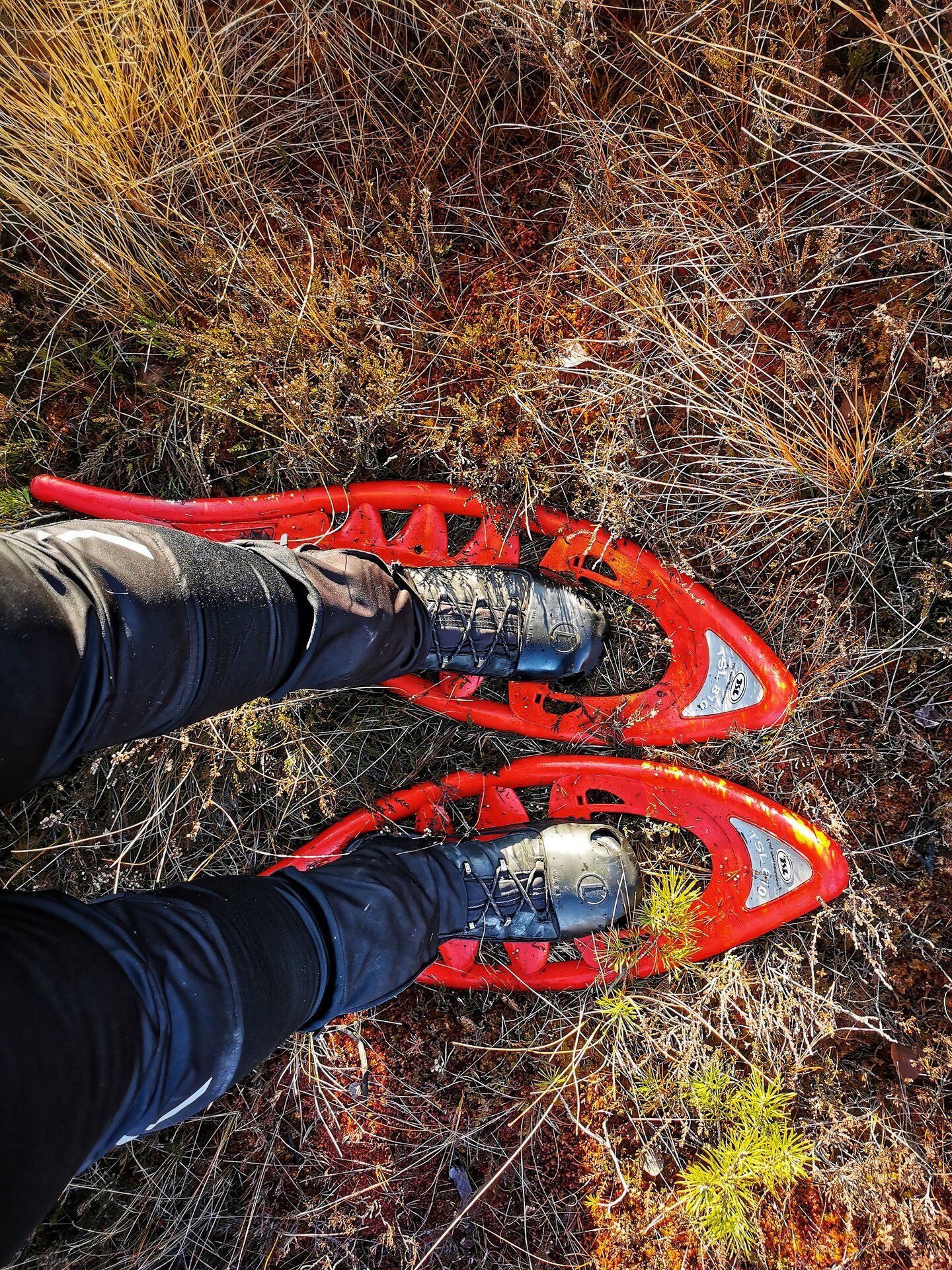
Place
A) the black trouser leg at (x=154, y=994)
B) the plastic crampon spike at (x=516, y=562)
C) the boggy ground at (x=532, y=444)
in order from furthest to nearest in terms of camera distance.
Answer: the plastic crampon spike at (x=516, y=562) < the boggy ground at (x=532, y=444) < the black trouser leg at (x=154, y=994)

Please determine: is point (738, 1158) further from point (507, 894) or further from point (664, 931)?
A: point (507, 894)

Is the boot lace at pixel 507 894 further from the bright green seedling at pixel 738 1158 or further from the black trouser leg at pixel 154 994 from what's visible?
the bright green seedling at pixel 738 1158

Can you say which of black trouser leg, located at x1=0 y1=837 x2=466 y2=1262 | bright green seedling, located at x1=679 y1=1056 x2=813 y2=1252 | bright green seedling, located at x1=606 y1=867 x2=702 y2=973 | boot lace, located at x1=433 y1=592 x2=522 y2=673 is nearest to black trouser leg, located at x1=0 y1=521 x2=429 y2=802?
black trouser leg, located at x1=0 y1=837 x2=466 y2=1262

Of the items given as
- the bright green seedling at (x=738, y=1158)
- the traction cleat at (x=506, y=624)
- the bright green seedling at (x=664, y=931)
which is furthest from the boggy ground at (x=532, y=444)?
the traction cleat at (x=506, y=624)

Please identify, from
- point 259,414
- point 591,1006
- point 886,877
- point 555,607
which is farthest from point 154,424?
point 886,877

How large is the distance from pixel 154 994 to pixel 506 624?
137cm

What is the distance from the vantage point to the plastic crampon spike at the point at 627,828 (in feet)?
7.45

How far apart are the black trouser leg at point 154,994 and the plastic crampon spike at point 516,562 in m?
0.78

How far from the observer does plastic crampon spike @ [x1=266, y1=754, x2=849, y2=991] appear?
2270mm

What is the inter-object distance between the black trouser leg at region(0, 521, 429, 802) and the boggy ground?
751 millimetres

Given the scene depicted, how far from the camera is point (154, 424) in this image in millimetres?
2477

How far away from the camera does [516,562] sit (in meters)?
2.47

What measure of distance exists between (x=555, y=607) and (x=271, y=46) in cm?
200

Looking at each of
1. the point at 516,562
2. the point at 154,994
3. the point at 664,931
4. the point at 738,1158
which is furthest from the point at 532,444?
the point at 738,1158
